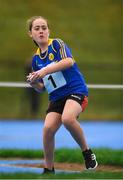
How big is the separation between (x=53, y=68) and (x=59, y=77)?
1.15 feet

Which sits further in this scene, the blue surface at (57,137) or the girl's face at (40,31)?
the blue surface at (57,137)

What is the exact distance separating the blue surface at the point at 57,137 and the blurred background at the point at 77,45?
509cm

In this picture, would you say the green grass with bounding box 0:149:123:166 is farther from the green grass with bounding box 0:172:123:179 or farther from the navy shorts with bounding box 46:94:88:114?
the green grass with bounding box 0:172:123:179

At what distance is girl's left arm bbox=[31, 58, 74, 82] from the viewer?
8.01 metres

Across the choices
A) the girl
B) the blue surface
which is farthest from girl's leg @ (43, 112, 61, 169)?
the blue surface

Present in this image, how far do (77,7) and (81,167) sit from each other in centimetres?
2633

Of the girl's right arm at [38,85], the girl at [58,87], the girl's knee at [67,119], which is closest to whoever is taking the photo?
the girl's knee at [67,119]

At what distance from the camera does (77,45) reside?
109 ft

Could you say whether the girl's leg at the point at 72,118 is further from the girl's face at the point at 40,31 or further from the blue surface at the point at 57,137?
the blue surface at the point at 57,137

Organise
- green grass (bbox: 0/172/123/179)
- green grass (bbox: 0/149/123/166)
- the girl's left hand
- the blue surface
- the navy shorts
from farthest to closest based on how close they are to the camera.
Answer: the blue surface
green grass (bbox: 0/149/123/166)
the navy shorts
the girl's left hand
green grass (bbox: 0/172/123/179)

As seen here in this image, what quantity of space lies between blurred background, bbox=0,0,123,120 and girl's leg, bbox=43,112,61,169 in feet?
48.6

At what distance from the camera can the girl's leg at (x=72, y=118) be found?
26.8ft

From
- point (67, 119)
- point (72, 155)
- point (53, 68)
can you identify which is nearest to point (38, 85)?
point (53, 68)

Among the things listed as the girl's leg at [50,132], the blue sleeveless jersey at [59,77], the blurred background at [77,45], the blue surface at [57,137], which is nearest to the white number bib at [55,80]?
the blue sleeveless jersey at [59,77]
